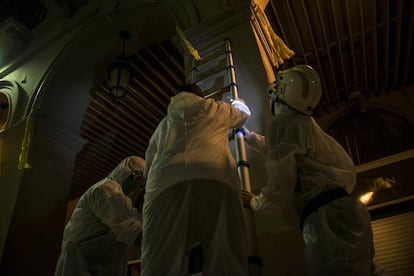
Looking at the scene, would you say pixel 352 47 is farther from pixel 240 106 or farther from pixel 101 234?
pixel 101 234

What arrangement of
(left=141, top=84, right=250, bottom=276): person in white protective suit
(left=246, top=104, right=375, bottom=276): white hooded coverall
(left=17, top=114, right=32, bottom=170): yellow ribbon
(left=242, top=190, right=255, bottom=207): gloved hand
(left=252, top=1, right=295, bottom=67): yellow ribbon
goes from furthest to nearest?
(left=17, top=114, right=32, bottom=170): yellow ribbon → (left=252, top=1, right=295, bottom=67): yellow ribbon → (left=242, top=190, right=255, bottom=207): gloved hand → (left=141, top=84, right=250, bottom=276): person in white protective suit → (left=246, top=104, right=375, bottom=276): white hooded coverall

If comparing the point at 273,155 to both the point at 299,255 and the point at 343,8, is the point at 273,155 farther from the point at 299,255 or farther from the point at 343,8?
the point at 343,8

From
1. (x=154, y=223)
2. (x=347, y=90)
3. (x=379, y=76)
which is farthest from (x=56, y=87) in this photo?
(x=379, y=76)

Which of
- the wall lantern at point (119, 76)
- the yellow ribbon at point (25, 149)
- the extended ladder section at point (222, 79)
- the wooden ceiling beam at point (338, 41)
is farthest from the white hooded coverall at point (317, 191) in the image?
the wooden ceiling beam at point (338, 41)

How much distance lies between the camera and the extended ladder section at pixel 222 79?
3324 millimetres

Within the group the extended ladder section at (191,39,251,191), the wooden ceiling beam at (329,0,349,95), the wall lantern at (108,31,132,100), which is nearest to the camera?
the extended ladder section at (191,39,251,191)

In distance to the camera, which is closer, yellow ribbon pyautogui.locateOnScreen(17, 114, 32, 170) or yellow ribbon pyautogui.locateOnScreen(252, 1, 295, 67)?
yellow ribbon pyautogui.locateOnScreen(252, 1, 295, 67)

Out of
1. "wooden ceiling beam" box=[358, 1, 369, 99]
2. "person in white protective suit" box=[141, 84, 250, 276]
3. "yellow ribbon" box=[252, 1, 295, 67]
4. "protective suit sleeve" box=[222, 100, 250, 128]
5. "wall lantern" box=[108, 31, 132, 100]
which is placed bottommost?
"person in white protective suit" box=[141, 84, 250, 276]

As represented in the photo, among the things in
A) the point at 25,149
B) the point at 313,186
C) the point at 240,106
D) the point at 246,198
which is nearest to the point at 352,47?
the point at 240,106

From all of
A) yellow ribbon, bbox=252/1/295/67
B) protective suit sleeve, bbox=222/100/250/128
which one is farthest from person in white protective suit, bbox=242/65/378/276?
yellow ribbon, bbox=252/1/295/67

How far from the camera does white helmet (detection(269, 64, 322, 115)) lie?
9.87 feet

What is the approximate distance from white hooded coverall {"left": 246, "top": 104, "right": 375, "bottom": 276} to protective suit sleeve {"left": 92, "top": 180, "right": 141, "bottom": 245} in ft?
4.69

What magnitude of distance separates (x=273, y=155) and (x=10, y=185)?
4.58 meters

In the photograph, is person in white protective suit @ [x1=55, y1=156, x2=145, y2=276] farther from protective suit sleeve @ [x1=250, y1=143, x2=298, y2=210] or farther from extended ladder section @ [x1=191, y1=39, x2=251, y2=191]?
protective suit sleeve @ [x1=250, y1=143, x2=298, y2=210]
